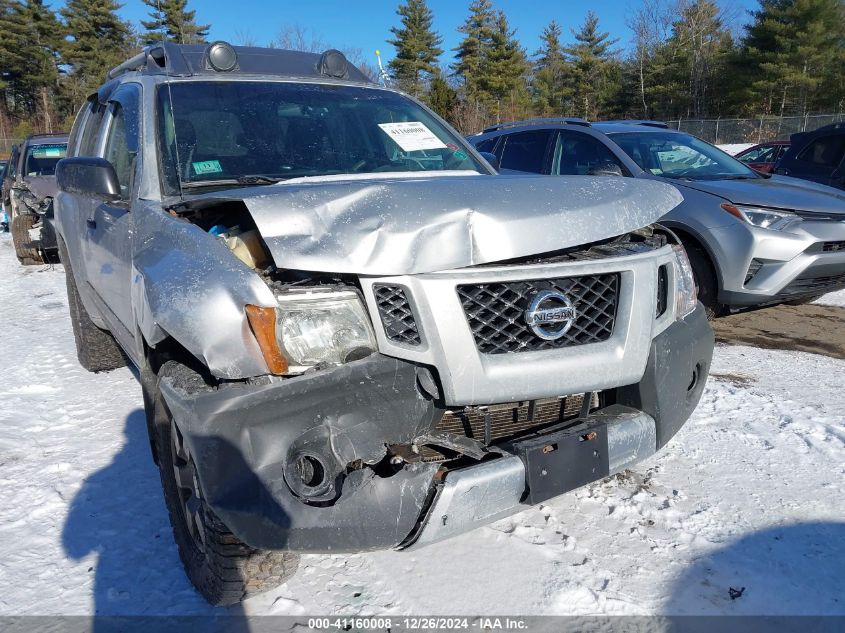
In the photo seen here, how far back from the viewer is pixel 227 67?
3436mm

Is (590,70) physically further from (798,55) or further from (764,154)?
(764,154)

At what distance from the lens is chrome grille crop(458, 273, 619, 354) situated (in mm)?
2072

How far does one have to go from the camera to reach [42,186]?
10.3 meters

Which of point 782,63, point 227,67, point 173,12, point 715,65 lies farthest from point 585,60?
point 227,67

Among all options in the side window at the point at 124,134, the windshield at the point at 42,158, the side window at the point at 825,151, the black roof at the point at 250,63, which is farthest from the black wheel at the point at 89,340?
the side window at the point at 825,151

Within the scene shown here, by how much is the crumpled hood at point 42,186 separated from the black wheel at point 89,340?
20.5 ft

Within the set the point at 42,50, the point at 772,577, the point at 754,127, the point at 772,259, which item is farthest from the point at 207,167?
the point at 42,50

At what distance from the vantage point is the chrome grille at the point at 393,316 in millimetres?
2039

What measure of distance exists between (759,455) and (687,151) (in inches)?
153

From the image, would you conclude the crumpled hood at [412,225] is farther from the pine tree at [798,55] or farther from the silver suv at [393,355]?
the pine tree at [798,55]

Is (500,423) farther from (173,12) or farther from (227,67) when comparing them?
(173,12)

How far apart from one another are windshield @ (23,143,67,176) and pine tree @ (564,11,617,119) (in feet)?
150

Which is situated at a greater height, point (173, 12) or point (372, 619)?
point (173, 12)

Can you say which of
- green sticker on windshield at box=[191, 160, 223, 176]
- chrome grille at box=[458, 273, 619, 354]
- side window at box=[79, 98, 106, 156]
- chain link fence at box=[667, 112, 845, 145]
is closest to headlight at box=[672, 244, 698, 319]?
chrome grille at box=[458, 273, 619, 354]
